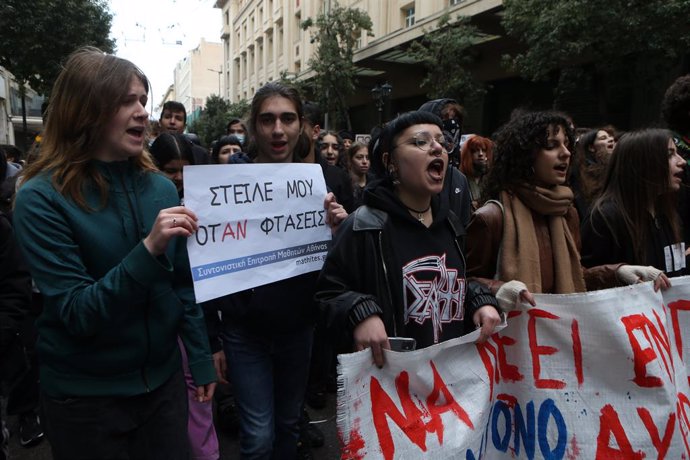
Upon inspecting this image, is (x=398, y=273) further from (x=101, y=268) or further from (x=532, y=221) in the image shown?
(x=101, y=268)

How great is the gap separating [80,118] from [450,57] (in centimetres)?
1593

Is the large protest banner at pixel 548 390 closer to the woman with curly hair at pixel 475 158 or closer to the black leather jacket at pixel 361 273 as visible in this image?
the black leather jacket at pixel 361 273

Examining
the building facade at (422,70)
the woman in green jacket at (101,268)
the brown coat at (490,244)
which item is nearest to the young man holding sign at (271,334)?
the woman in green jacket at (101,268)

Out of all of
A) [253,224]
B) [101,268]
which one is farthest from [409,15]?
[101,268]

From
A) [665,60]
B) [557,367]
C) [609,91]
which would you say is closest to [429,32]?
[609,91]

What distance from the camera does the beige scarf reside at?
7.34 ft

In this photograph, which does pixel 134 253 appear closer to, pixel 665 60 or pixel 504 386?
pixel 504 386

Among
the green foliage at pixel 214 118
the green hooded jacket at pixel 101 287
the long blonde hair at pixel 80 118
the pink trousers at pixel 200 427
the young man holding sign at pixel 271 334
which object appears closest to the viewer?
the green hooded jacket at pixel 101 287

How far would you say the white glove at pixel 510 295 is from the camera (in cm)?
202

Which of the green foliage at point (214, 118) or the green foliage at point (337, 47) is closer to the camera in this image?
the green foliage at point (337, 47)

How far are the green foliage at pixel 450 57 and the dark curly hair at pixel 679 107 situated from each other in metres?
12.7

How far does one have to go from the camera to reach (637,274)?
2381mm

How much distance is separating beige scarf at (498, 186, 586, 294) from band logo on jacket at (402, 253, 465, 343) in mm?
353

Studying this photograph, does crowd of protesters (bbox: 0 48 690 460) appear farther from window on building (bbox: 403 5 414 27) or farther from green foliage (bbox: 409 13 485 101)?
window on building (bbox: 403 5 414 27)
